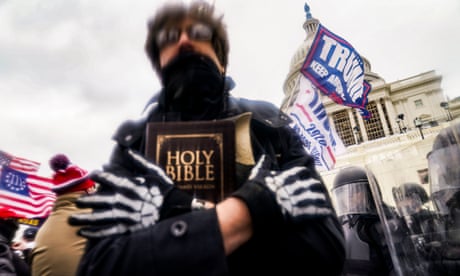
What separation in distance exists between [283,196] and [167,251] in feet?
1.20

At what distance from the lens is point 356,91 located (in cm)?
554

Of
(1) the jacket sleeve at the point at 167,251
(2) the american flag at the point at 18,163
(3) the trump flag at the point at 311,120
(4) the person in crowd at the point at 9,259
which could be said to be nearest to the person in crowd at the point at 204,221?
(1) the jacket sleeve at the point at 167,251

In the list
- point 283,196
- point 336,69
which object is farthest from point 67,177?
point 336,69

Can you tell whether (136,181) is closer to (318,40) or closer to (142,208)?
(142,208)

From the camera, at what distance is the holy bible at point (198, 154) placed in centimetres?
Answer: 105

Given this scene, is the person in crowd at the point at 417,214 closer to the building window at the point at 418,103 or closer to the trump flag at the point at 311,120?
the trump flag at the point at 311,120

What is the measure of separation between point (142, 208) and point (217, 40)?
88cm

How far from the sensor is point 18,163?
6.37 metres

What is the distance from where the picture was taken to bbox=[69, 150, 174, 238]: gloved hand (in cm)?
87

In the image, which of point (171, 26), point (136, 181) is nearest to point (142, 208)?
point (136, 181)

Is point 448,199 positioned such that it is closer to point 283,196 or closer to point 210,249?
point 283,196

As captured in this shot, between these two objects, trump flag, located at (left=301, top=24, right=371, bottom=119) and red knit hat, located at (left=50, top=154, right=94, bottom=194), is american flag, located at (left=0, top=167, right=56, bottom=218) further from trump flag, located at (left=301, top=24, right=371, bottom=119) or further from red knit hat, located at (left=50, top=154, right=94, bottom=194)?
trump flag, located at (left=301, top=24, right=371, bottom=119)

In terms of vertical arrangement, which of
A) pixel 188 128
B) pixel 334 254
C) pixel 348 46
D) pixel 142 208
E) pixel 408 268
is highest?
pixel 348 46

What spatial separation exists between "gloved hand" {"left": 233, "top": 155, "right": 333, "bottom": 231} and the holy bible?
0.15m
